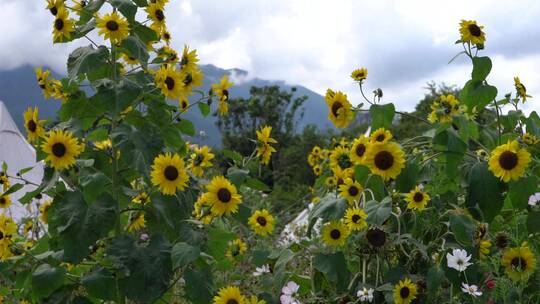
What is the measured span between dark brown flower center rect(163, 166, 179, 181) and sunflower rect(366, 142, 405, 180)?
74 cm

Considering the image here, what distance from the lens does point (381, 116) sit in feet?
8.64

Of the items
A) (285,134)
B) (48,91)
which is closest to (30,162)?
(48,91)

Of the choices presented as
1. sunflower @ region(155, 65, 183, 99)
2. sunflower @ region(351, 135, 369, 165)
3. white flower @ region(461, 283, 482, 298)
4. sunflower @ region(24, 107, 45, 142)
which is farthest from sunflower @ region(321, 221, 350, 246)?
sunflower @ region(24, 107, 45, 142)

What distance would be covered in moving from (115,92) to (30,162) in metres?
7.62

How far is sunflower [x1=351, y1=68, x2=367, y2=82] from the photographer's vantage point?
2863 millimetres

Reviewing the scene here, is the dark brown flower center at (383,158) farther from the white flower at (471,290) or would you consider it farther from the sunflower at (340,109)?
the white flower at (471,290)

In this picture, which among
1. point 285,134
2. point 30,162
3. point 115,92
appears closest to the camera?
point 115,92

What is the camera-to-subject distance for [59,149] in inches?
87.2

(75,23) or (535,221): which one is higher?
(75,23)

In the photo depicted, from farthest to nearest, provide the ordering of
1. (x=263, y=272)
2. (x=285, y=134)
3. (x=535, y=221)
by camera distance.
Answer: (x=285, y=134)
(x=263, y=272)
(x=535, y=221)

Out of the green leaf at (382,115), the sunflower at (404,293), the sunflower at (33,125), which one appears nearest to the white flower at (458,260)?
the sunflower at (404,293)

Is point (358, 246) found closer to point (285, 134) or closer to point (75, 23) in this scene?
point (75, 23)

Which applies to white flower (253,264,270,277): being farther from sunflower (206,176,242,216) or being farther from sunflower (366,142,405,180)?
sunflower (366,142,405,180)

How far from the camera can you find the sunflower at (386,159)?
7.79 ft
